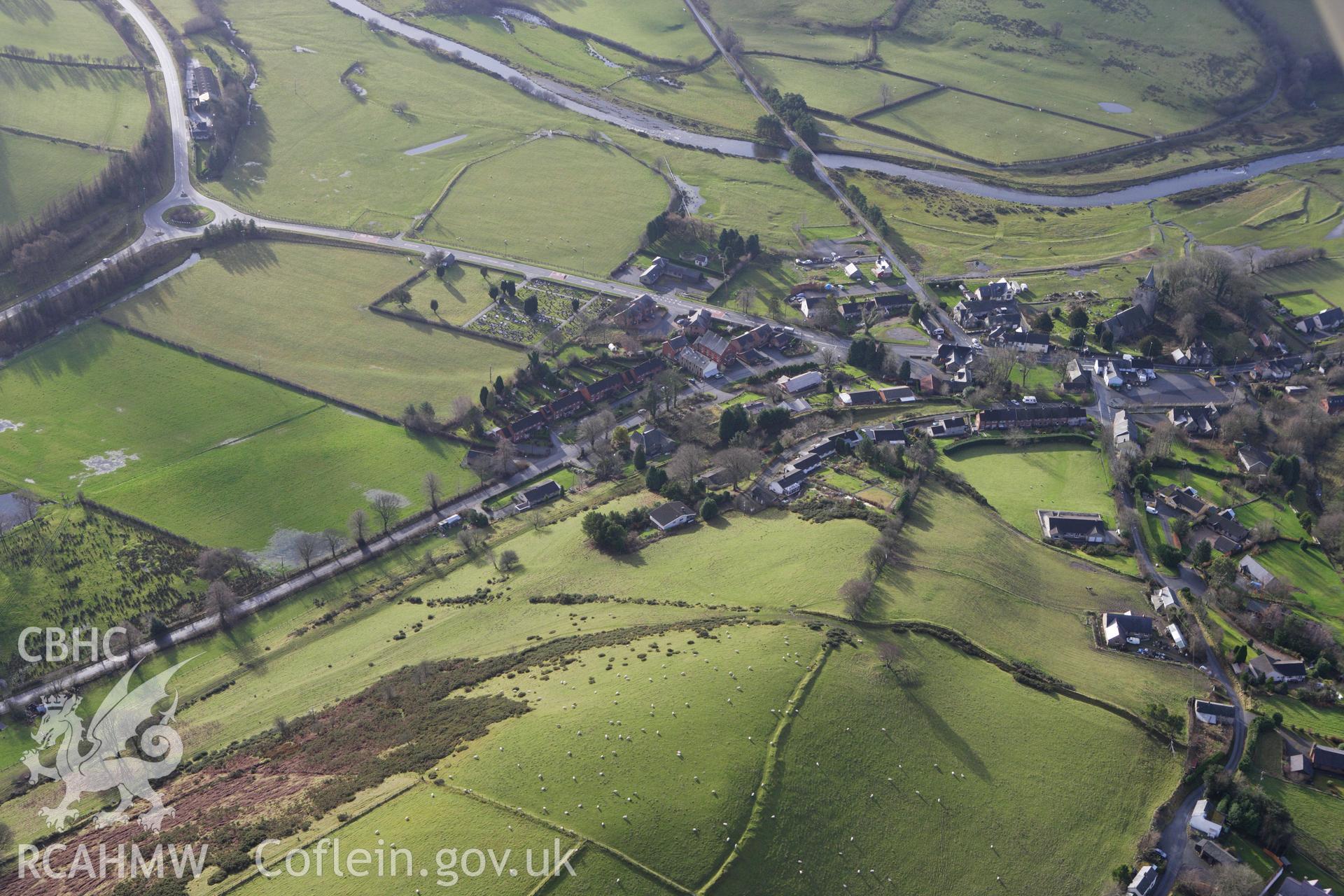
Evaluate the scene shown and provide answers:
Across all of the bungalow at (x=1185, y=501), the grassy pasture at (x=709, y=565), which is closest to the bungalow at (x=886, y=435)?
the grassy pasture at (x=709, y=565)

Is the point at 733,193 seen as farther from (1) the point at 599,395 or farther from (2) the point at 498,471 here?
(2) the point at 498,471

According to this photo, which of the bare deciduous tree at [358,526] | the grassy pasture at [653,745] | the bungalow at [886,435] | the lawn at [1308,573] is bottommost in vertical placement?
the bare deciduous tree at [358,526]

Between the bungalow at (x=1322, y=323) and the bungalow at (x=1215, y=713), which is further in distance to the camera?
the bungalow at (x=1322, y=323)

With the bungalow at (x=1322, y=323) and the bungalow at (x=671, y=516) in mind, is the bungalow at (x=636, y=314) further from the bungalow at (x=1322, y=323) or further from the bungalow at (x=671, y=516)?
the bungalow at (x=1322, y=323)

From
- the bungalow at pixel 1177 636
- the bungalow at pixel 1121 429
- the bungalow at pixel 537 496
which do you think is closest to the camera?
the bungalow at pixel 1177 636

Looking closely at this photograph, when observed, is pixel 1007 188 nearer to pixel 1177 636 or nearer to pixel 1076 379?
pixel 1076 379

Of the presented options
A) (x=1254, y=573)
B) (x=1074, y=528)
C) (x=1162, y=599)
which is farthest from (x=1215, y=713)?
(x=1074, y=528)
